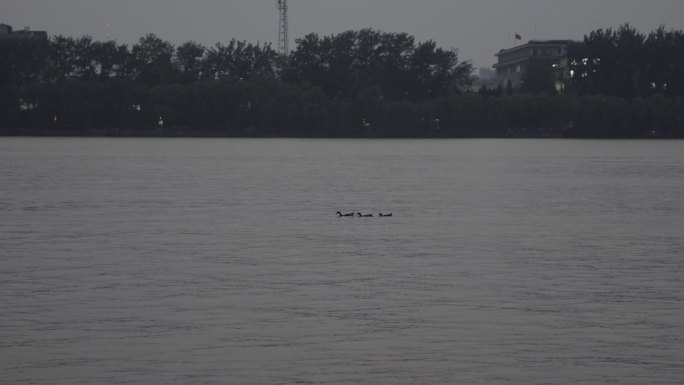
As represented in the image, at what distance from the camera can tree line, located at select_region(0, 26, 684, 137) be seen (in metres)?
138

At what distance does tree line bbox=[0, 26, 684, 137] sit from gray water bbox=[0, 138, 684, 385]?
9646 centimetres

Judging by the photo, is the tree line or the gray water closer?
the gray water

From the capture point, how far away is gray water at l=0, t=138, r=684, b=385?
15.2m

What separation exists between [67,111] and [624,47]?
58.9 meters

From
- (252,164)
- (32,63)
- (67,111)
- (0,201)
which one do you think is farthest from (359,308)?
(32,63)

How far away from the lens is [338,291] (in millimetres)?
20484

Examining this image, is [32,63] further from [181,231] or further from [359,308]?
[359,308]

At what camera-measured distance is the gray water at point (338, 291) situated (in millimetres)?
15203

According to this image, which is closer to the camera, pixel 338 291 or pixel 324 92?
pixel 338 291

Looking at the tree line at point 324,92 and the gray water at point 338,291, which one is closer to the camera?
the gray water at point 338,291

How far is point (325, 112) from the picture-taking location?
469ft

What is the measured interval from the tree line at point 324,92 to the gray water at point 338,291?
96.5 m

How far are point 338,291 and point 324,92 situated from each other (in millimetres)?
132602

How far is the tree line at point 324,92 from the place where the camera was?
13838 centimetres
